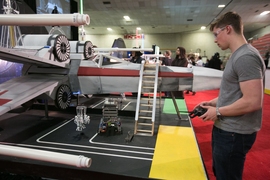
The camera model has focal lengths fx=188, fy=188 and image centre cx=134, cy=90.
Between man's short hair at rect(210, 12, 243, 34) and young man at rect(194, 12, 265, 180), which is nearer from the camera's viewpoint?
young man at rect(194, 12, 265, 180)

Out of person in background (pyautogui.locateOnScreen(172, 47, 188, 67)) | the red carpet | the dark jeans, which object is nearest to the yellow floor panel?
the red carpet

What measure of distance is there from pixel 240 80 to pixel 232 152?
0.70m

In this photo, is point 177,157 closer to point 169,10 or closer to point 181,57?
point 181,57

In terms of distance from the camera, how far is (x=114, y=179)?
2582mm

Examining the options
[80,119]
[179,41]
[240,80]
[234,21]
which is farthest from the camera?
[179,41]

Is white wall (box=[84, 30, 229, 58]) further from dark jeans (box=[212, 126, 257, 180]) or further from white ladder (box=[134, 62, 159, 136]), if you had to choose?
dark jeans (box=[212, 126, 257, 180])

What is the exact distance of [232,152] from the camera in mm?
1801

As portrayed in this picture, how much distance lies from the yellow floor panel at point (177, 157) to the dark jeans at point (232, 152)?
2.57 ft

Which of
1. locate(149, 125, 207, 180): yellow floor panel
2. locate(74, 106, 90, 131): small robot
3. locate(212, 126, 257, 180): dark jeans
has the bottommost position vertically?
locate(149, 125, 207, 180): yellow floor panel

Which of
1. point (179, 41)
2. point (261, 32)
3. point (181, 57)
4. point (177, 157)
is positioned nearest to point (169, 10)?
point (181, 57)

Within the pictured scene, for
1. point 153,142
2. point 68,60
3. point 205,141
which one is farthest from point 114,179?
point 68,60

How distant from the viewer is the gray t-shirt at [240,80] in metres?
1.59

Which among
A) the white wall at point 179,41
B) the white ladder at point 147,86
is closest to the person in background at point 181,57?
the white ladder at point 147,86

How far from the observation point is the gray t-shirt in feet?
5.23
